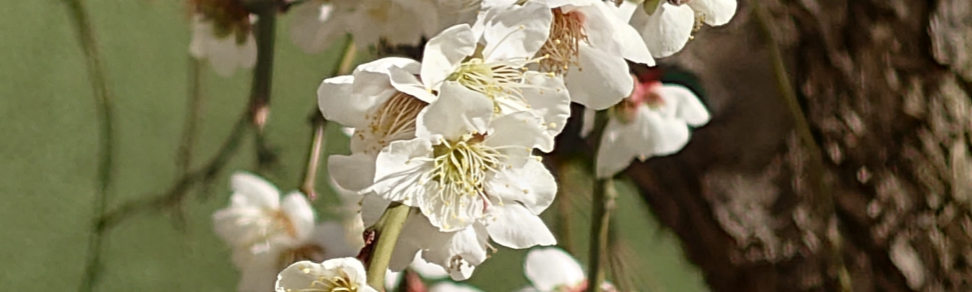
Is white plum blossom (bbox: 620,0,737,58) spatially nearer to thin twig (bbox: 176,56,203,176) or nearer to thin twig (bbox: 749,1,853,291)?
thin twig (bbox: 749,1,853,291)

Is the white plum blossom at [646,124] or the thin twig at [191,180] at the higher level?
the white plum blossom at [646,124]

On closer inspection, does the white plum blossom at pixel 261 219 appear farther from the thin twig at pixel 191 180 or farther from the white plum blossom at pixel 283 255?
the thin twig at pixel 191 180

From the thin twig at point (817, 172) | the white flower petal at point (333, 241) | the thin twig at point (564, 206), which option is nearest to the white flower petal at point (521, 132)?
the white flower petal at point (333, 241)

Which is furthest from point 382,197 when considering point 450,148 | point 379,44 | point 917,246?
point 917,246

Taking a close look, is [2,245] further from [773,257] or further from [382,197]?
[773,257]

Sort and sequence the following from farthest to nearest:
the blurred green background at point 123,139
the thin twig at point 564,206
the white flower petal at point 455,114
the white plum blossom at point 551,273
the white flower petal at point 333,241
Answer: the thin twig at point 564,206, the blurred green background at point 123,139, the white plum blossom at point 551,273, the white flower petal at point 333,241, the white flower petal at point 455,114

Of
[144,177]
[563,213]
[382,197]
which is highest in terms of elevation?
[382,197]
